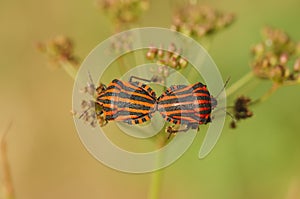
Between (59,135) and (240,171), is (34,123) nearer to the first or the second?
(59,135)

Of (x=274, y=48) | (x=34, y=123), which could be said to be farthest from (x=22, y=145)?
(x=274, y=48)

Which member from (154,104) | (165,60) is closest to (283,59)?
(165,60)

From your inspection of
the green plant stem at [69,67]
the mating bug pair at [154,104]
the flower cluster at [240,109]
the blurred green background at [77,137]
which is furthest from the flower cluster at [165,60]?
the blurred green background at [77,137]

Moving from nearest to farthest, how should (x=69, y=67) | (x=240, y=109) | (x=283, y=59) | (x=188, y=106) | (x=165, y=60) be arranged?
(x=188, y=106)
(x=240, y=109)
(x=165, y=60)
(x=283, y=59)
(x=69, y=67)

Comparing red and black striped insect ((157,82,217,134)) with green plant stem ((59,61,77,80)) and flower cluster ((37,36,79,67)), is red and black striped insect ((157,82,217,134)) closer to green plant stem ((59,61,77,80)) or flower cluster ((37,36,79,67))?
green plant stem ((59,61,77,80))

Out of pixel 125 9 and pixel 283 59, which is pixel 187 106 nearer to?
pixel 283 59

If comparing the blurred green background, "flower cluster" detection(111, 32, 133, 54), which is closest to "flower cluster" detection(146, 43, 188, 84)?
"flower cluster" detection(111, 32, 133, 54)
